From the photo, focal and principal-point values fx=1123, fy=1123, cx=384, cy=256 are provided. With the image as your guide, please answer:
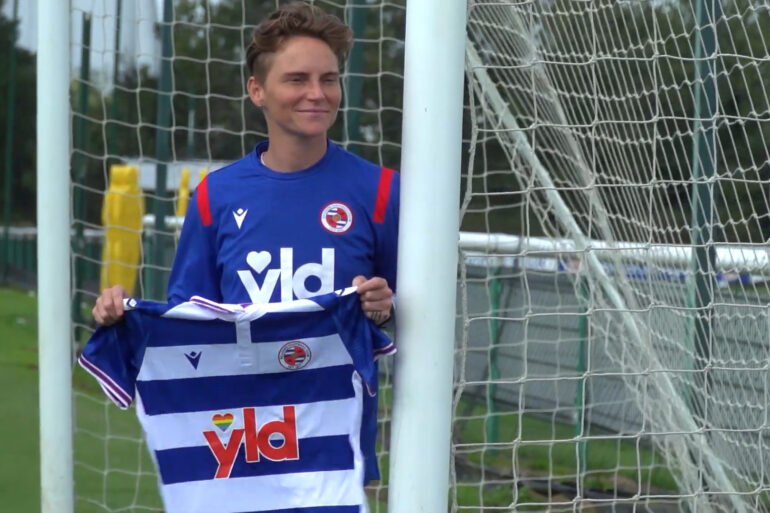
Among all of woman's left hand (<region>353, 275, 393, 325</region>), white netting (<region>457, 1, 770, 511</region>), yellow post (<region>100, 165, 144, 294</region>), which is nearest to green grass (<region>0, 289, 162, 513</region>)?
yellow post (<region>100, 165, 144, 294</region>)

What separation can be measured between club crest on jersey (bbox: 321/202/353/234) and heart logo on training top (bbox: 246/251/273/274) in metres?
0.13

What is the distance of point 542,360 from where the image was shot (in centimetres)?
614

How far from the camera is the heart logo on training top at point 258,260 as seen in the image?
2.17 metres

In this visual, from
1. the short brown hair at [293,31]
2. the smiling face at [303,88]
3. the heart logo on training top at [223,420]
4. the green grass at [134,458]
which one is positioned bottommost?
the green grass at [134,458]

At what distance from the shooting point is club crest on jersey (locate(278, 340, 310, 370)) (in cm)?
213

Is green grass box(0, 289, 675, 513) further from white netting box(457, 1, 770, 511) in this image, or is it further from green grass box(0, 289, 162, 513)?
white netting box(457, 1, 770, 511)

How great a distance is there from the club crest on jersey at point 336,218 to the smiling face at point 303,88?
0.14 m

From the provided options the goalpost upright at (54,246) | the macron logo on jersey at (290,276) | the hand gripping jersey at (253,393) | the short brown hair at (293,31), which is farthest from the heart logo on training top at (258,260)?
the goalpost upright at (54,246)

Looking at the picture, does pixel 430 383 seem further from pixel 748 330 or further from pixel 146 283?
pixel 146 283

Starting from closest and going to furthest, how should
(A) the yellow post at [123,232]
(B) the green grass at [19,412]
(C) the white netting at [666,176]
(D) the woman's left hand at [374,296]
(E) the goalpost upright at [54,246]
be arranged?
1. (D) the woman's left hand at [374,296]
2. (E) the goalpost upright at [54,246]
3. (C) the white netting at [666,176]
4. (B) the green grass at [19,412]
5. (A) the yellow post at [123,232]

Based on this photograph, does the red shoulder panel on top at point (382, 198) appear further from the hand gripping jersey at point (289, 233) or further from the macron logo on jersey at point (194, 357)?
the macron logo on jersey at point (194, 357)

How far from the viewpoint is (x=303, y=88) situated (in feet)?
7.11

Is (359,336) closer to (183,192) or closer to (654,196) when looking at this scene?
(654,196)

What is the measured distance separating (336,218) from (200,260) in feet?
0.98
